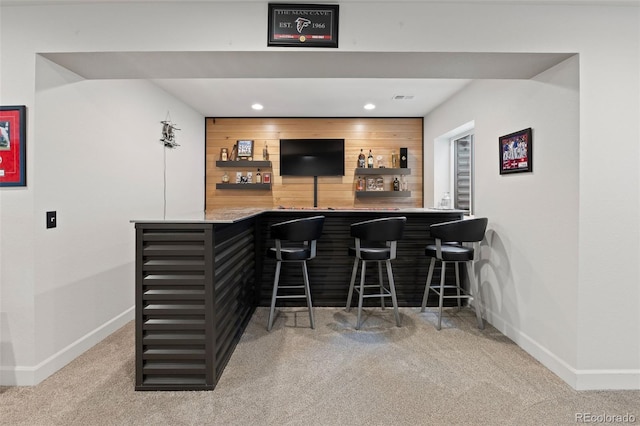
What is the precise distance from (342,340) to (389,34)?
93.1 inches

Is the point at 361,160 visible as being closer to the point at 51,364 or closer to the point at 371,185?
the point at 371,185

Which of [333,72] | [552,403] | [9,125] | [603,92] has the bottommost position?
[552,403]

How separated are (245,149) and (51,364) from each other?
3.96 m

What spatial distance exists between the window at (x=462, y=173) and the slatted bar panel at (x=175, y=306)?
12.6 ft

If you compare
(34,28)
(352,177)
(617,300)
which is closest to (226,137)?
(352,177)

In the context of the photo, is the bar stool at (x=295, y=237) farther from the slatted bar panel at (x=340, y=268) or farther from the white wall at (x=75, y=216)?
the white wall at (x=75, y=216)

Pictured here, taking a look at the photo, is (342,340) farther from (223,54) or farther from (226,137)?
(226,137)

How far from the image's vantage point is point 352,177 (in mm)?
5711

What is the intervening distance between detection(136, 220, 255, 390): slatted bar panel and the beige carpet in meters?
0.13

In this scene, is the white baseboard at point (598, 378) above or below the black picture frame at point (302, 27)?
below

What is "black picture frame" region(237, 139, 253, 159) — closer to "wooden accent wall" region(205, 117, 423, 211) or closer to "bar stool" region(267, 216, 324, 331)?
"wooden accent wall" region(205, 117, 423, 211)

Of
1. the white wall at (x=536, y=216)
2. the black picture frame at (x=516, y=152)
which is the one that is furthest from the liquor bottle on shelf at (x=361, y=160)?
the black picture frame at (x=516, y=152)

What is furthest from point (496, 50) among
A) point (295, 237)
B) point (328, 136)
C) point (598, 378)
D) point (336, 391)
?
point (328, 136)

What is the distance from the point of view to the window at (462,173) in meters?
4.77
